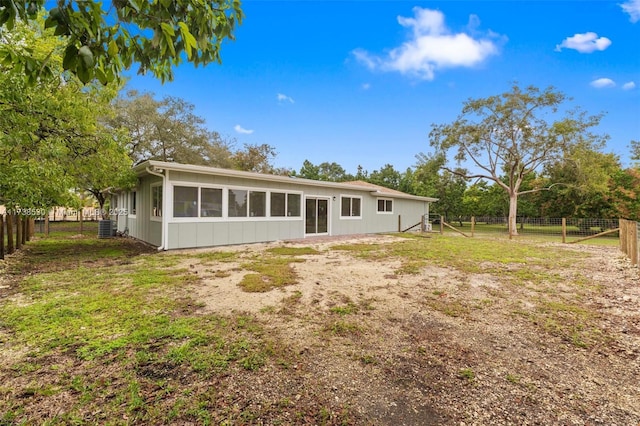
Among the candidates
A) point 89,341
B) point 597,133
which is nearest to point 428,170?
point 597,133

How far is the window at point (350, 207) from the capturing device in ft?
43.4

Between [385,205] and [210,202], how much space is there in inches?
383

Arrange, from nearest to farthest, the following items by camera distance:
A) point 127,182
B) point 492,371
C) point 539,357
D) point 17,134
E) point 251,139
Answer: point 492,371, point 539,357, point 17,134, point 127,182, point 251,139

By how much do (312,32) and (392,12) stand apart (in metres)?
3.32

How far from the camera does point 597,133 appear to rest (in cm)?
1819

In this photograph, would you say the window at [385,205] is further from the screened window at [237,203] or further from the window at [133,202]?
the window at [133,202]

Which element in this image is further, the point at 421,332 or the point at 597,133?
the point at 597,133

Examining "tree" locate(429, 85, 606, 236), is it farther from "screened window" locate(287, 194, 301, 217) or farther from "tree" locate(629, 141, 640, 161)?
"screened window" locate(287, 194, 301, 217)

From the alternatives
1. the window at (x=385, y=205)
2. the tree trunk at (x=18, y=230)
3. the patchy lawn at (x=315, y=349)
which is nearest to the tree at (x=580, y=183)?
the window at (x=385, y=205)

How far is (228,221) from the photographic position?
359 inches

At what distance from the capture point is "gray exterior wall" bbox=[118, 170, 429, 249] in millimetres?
8116

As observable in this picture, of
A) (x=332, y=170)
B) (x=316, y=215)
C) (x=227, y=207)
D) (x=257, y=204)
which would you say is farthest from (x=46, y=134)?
(x=332, y=170)

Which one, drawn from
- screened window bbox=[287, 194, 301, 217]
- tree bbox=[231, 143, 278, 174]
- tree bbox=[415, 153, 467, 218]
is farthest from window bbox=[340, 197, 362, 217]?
tree bbox=[415, 153, 467, 218]

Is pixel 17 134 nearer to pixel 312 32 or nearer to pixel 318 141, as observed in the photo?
pixel 312 32
